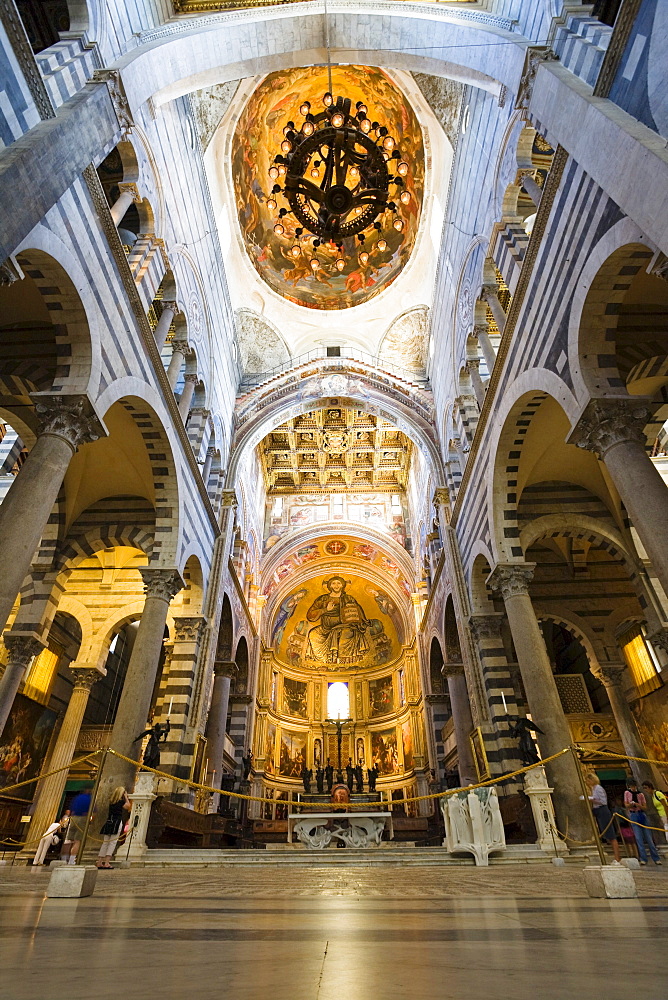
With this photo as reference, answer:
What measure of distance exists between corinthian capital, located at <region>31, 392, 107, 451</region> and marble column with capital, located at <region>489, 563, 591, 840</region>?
7243mm

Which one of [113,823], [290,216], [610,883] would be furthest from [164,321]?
[610,883]

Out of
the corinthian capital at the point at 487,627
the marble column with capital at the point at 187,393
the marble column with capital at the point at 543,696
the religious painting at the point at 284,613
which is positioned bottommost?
the marble column with capital at the point at 543,696

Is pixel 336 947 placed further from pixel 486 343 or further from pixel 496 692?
pixel 486 343

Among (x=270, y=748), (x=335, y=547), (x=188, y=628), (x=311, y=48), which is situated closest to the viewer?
(x=311, y=48)

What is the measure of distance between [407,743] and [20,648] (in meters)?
16.3

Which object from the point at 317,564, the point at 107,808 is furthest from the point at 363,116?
the point at 317,564

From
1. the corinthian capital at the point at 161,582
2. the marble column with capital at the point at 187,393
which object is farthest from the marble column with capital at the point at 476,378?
the corinthian capital at the point at 161,582

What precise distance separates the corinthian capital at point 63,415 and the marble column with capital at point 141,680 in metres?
3.95

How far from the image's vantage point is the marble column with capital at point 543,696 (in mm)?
7680

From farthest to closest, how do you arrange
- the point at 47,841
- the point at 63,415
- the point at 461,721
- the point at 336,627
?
the point at 336,627 → the point at 461,721 → the point at 47,841 → the point at 63,415

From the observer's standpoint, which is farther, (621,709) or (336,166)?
(621,709)

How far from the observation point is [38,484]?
6332 millimetres

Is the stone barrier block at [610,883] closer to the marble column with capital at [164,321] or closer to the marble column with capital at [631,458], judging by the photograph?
the marble column with capital at [631,458]

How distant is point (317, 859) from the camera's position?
700 centimetres
